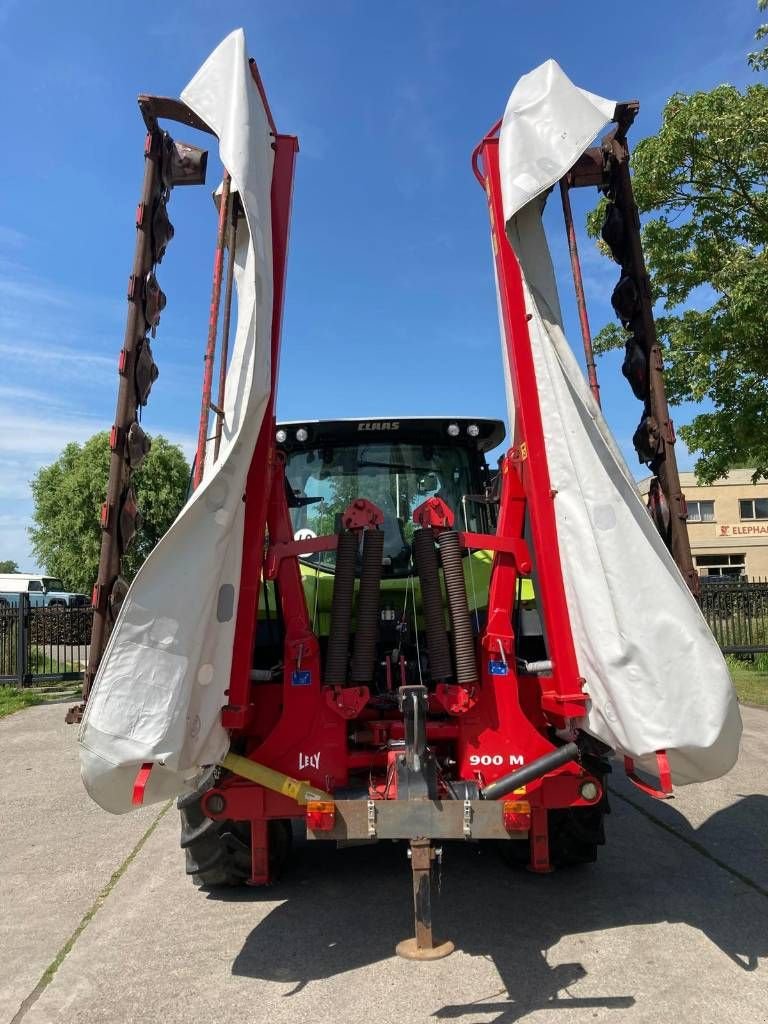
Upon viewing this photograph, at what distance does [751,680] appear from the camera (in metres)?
12.6

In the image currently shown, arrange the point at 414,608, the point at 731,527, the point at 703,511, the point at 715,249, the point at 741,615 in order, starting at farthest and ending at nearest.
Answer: the point at 703,511, the point at 731,527, the point at 741,615, the point at 715,249, the point at 414,608

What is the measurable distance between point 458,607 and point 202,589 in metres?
1.25

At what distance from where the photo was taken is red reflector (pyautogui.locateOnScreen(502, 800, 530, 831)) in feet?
10.9

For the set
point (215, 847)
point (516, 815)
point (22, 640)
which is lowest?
point (215, 847)

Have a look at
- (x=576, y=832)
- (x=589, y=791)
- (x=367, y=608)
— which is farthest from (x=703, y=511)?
(x=367, y=608)

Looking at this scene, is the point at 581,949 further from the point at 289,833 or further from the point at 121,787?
the point at 121,787

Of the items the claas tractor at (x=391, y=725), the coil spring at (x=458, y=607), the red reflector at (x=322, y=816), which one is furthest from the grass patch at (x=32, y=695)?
the coil spring at (x=458, y=607)

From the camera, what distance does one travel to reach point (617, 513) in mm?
3123

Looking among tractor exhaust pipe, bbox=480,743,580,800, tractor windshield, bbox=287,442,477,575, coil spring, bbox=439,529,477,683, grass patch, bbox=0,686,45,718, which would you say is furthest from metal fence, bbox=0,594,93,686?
tractor exhaust pipe, bbox=480,743,580,800

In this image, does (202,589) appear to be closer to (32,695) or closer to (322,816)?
(322,816)

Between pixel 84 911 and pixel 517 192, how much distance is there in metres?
4.25

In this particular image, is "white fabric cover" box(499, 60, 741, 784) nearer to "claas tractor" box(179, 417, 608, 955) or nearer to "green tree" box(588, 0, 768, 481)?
"claas tractor" box(179, 417, 608, 955)

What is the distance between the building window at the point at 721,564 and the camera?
151 ft

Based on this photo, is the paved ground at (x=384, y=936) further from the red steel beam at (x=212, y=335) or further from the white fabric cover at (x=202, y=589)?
the red steel beam at (x=212, y=335)
